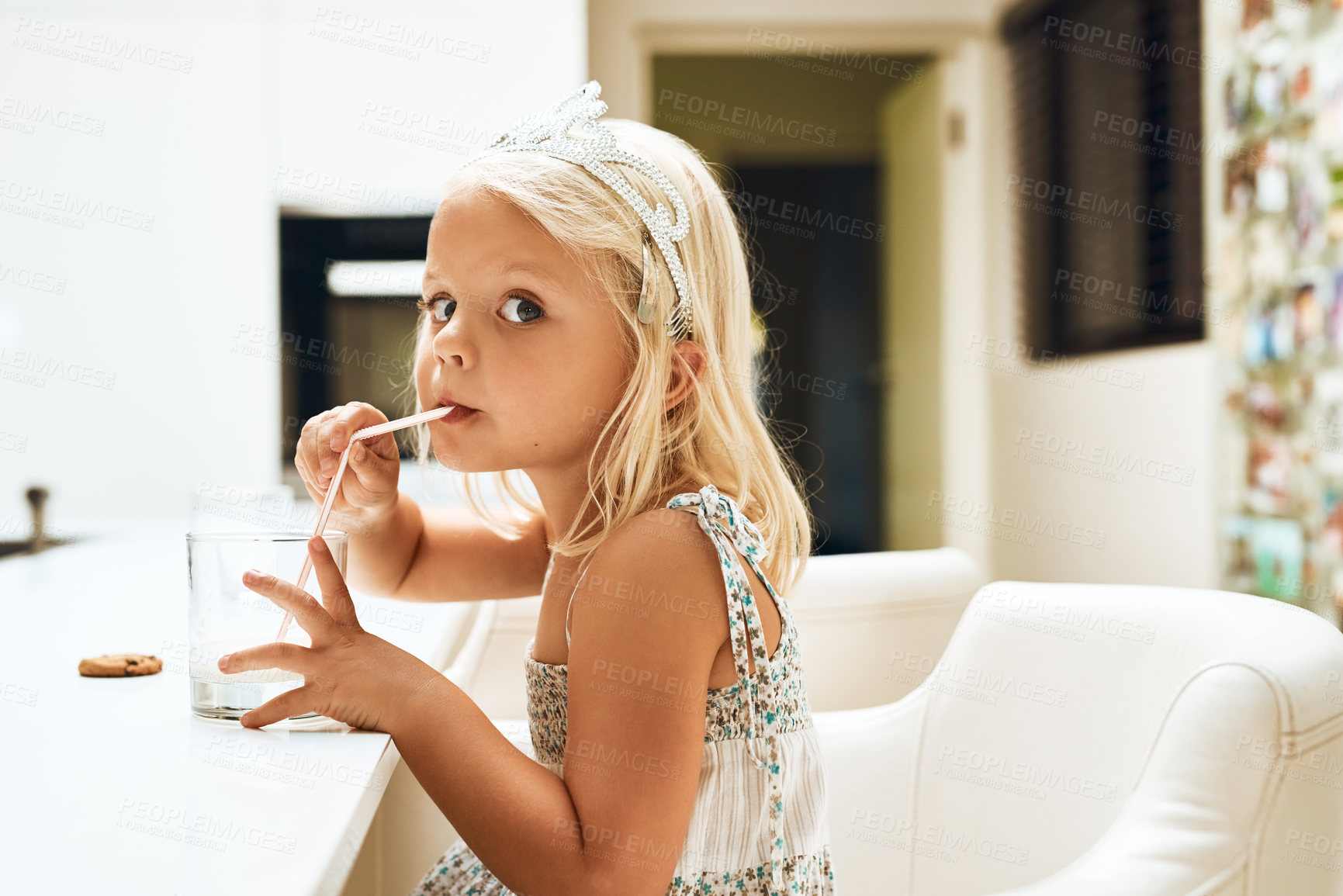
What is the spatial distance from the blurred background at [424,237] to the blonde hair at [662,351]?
1.12 m

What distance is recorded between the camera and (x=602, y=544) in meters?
0.71

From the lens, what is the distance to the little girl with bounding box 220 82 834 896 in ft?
1.95

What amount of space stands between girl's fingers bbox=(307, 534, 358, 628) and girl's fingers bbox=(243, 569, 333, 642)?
0.01 metres

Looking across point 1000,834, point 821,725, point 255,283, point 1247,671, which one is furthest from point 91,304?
point 1247,671

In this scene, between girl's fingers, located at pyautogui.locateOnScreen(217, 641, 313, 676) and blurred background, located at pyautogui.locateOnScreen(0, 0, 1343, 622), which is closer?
girl's fingers, located at pyautogui.locateOnScreen(217, 641, 313, 676)

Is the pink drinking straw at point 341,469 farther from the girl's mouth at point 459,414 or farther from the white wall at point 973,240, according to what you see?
the white wall at point 973,240

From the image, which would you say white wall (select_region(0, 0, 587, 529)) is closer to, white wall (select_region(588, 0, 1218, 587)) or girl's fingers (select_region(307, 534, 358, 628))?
white wall (select_region(588, 0, 1218, 587))

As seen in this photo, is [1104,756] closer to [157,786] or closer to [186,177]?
[157,786]

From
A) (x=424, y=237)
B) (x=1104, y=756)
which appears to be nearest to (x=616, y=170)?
(x=1104, y=756)

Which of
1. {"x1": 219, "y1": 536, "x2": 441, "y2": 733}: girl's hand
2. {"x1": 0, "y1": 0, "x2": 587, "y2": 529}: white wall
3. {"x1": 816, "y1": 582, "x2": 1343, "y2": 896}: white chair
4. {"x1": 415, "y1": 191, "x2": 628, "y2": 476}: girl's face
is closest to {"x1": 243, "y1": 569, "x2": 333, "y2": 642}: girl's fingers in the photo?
{"x1": 219, "y1": 536, "x2": 441, "y2": 733}: girl's hand

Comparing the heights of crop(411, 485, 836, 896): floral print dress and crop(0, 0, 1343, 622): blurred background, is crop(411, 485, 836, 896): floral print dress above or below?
below

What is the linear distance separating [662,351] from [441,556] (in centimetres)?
32

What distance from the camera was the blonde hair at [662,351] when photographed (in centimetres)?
75

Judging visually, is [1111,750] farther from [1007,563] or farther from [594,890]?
[1007,563]
